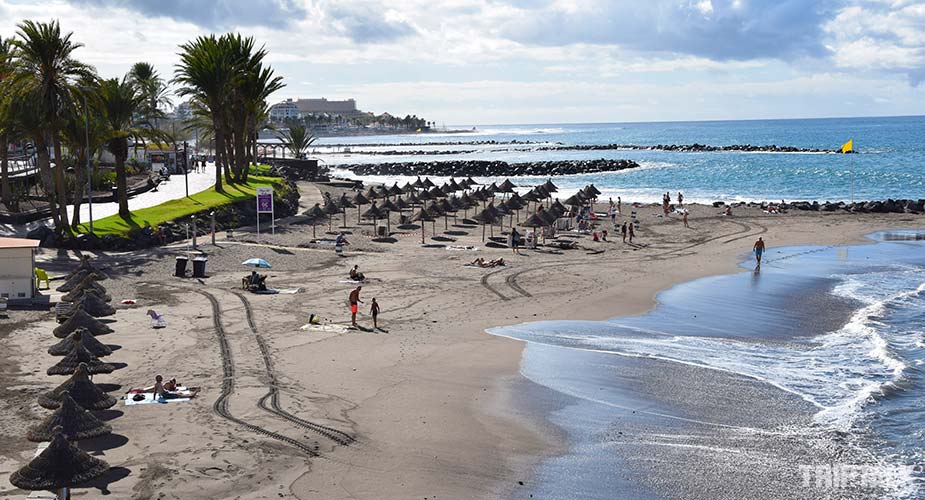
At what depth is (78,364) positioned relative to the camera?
17906mm

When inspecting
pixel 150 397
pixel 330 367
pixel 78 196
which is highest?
pixel 78 196

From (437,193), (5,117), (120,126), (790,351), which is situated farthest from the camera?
(437,193)

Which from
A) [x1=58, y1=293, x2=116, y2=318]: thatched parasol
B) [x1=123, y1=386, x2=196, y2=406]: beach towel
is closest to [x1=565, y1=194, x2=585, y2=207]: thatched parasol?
[x1=58, y1=293, x2=116, y2=318]: thatched parasol

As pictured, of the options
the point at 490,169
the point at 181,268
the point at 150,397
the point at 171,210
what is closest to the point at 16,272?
the point at 181,268

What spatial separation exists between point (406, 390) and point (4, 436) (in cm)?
795

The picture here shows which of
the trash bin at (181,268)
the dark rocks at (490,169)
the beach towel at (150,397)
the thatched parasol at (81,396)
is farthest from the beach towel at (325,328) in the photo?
the dark rocks at (490,169)

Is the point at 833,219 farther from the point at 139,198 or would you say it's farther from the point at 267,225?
the point at 139,198

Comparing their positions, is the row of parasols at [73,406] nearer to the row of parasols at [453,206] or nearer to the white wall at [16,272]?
the white wall at [16,272]

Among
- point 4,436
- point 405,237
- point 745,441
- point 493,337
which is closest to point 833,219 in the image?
point 405,237

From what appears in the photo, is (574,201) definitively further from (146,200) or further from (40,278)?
(40,278)

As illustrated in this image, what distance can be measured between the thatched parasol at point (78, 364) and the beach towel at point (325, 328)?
23.5 feet

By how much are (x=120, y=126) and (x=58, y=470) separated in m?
37.3

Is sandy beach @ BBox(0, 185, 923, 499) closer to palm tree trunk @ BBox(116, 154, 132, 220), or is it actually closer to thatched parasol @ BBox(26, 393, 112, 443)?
thatched parasol @ BBox(26, 393, 112, 443)

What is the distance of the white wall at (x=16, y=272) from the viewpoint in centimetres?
2689
